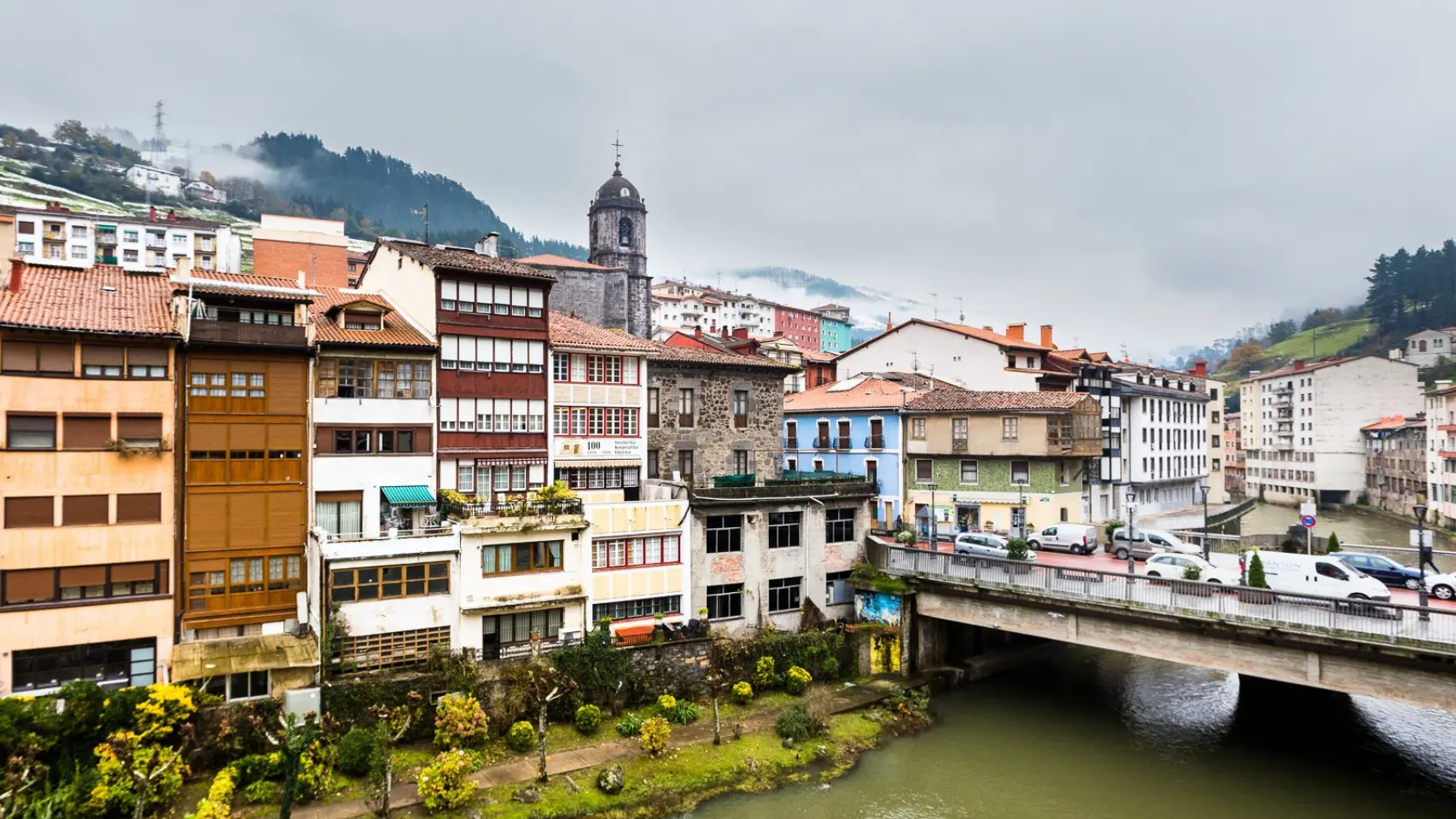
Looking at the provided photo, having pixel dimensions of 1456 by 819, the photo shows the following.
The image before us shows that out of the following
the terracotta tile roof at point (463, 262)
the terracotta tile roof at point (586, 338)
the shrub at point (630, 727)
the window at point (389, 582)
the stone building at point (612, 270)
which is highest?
the stone building at point (612, 270)

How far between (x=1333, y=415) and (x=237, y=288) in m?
120

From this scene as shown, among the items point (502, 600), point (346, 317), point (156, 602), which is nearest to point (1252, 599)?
point (502, 600)

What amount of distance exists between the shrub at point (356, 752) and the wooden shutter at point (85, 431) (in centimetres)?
1255

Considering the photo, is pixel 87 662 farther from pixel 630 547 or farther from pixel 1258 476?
pixel 1258 476

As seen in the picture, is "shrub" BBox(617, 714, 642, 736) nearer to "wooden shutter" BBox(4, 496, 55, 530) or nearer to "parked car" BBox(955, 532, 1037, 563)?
"parked car" BBox(955, 532, 1037, 563)

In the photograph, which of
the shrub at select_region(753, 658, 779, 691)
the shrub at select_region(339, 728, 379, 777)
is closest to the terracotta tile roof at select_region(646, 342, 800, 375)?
the shrub at select_region(753, 658, 779, 691)

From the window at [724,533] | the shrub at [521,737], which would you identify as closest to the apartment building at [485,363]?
the window at [724,533]

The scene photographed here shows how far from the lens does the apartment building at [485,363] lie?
3328cm

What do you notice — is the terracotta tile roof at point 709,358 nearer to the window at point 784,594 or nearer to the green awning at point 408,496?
the window at point 784,594

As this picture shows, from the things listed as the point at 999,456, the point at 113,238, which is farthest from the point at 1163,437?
the point at 113,238

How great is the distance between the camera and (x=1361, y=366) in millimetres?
104438

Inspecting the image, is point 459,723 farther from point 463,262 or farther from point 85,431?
point 463,262

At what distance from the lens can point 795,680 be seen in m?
34.1

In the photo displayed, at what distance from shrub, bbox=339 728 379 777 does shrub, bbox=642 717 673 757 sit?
27.2 feet
